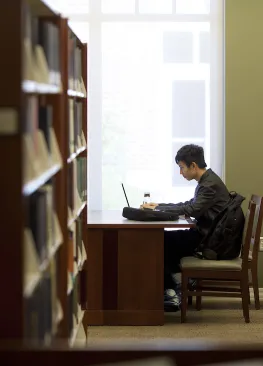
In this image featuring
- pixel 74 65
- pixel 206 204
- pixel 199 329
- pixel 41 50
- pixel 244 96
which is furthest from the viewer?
pixel 244 96

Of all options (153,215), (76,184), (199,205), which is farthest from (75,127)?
(199,205)

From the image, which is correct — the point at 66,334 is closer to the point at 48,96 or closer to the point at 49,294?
the point at 49,294

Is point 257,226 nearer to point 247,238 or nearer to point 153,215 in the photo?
point 247,238

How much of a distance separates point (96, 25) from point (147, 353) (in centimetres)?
505

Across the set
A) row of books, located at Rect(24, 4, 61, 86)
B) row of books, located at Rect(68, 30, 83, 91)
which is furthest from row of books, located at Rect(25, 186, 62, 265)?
row of books, located at Rect(68, 30, 83, 91)

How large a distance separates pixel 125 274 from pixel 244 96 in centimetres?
196

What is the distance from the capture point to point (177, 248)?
6.27 m

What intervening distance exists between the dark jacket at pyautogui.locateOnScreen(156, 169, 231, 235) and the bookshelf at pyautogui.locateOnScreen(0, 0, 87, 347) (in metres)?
1.58

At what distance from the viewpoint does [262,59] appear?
685 cm

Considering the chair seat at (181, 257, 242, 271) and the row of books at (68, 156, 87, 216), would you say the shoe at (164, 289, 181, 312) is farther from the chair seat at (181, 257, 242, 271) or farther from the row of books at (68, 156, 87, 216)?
the row of books at (68, 156, 87, 216)

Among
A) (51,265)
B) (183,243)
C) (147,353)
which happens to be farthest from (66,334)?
(183,243)

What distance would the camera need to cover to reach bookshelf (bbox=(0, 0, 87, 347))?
2633 mm

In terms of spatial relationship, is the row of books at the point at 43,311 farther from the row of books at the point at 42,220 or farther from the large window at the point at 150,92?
the large window at the point at 150,92

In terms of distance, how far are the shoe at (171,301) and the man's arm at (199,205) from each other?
2.15 ft
